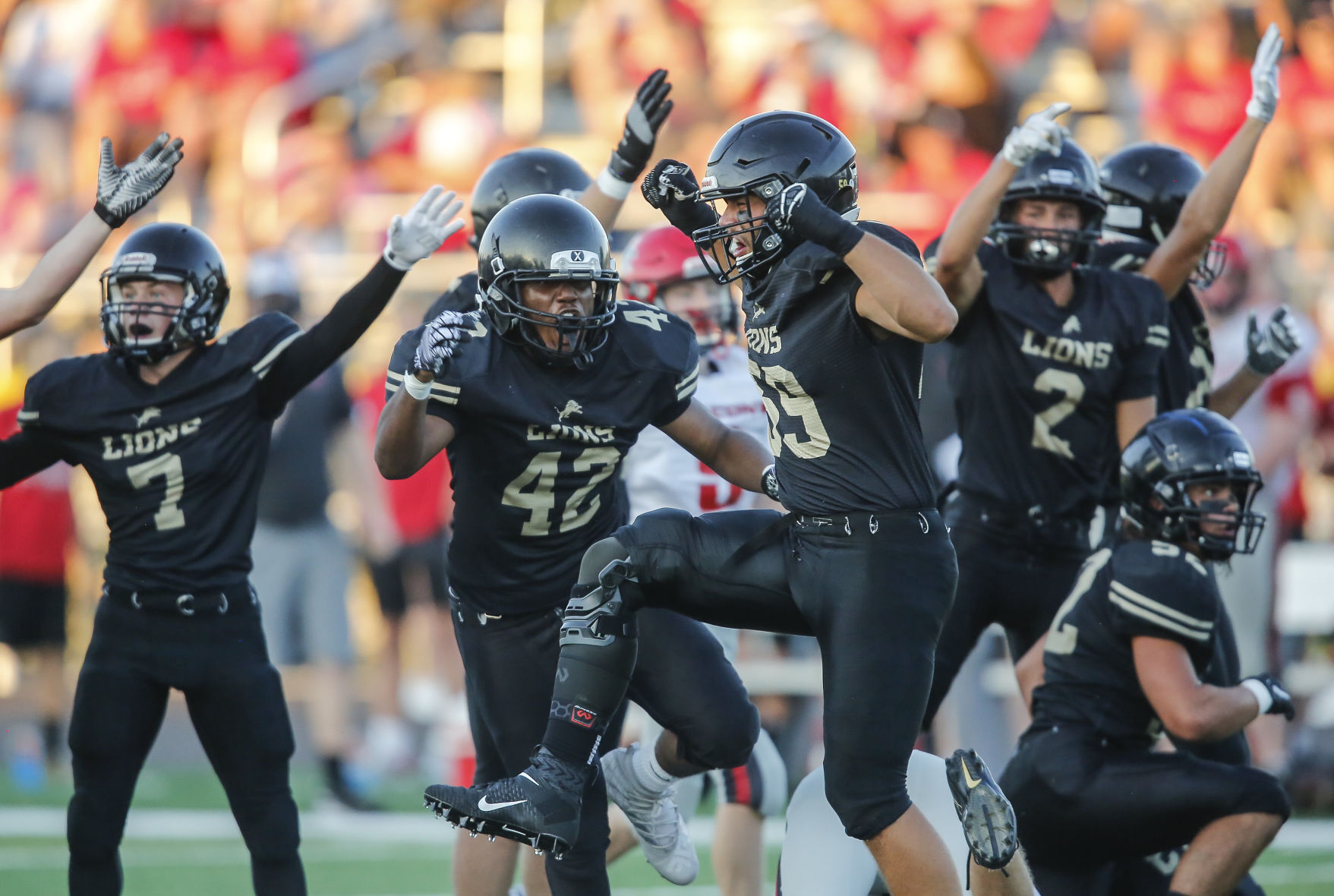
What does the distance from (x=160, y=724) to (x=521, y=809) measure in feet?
4.15

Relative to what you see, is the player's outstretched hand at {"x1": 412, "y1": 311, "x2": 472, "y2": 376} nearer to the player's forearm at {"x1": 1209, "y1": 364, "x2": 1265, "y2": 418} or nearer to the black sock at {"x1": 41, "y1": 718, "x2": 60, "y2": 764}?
the player's forearm at {"x1": 1209, "y1": 364, "x2": 1265, "y2": 418}

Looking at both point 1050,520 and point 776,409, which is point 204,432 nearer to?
point 776,409

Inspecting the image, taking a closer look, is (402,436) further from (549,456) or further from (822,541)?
(822,541)

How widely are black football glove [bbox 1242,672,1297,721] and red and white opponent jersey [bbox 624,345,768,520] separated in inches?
67.8

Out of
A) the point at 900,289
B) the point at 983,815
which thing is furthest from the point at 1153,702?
the point at 900,289

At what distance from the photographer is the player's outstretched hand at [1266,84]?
16.2 feet

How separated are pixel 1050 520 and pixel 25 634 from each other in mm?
5595

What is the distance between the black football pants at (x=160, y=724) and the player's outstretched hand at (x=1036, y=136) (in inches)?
91.4

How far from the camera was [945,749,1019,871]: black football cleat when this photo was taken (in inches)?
142

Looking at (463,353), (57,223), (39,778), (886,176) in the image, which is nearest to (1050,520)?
(463,353)

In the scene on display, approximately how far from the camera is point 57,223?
36.8 ft

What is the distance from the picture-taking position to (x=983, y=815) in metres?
3.61

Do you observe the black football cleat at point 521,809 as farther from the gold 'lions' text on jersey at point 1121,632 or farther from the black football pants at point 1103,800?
the gold 'lions' text on jersey at point 1121,632

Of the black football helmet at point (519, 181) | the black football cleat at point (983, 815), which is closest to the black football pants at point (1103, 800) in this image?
the black football cleat at point (983, 815)
